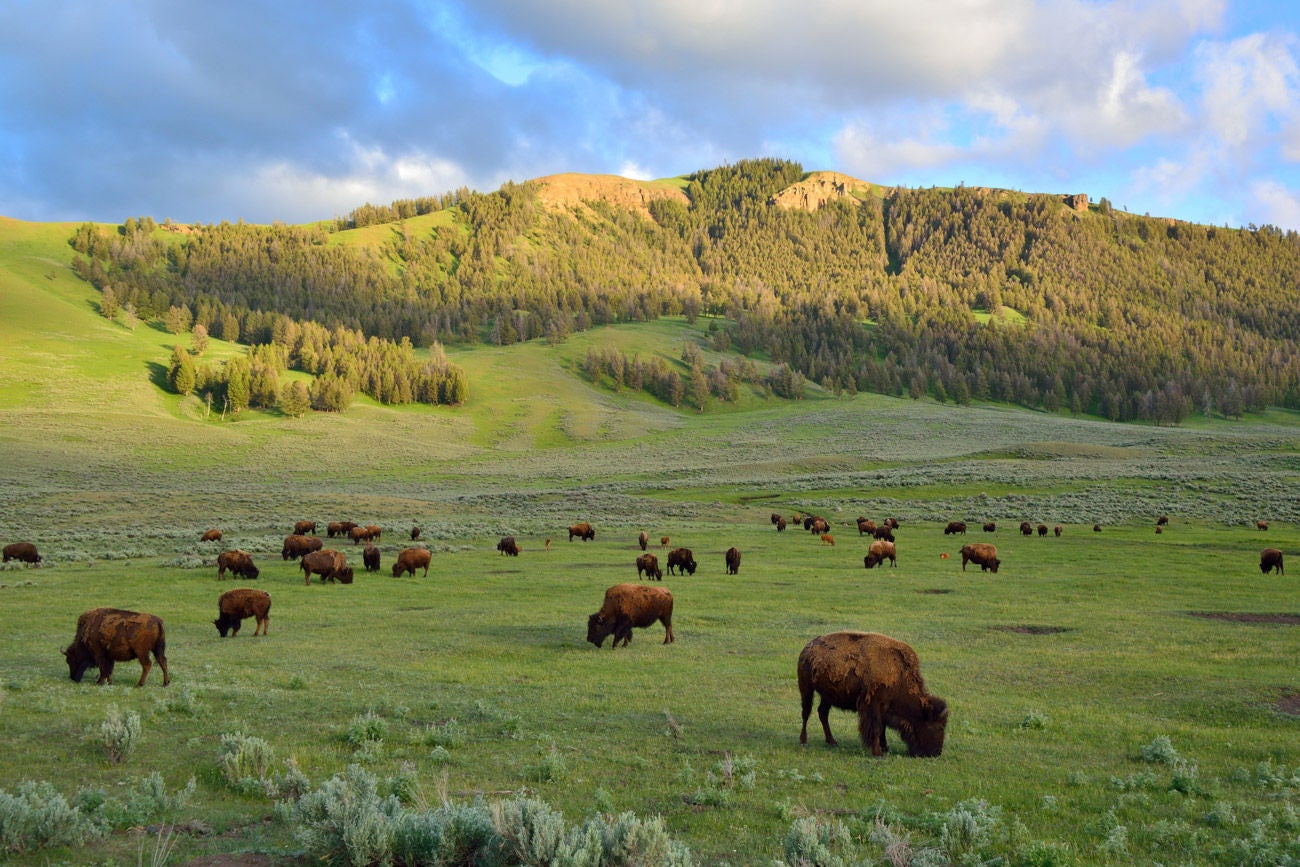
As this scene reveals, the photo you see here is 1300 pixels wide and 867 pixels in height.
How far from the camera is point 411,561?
33281mm

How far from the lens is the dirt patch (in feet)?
74.8

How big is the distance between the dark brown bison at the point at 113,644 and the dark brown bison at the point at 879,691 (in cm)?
1189

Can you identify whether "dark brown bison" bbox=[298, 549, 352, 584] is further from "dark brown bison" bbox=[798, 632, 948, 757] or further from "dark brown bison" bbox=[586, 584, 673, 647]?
"dark brown bison" bbox=[798, 632, 948, 757]

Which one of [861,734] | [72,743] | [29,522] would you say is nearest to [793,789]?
[861,734]

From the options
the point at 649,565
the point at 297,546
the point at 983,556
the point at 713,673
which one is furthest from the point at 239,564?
the point at 983,556

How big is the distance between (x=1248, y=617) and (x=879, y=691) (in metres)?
20.0

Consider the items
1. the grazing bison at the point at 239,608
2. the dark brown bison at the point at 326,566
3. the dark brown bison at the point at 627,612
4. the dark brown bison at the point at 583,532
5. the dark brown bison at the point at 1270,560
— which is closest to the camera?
the dark brown bison at the point at 627,612

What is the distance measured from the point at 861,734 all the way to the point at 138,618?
13088mm

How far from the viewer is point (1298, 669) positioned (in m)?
16.4

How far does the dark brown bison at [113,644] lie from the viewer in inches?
552

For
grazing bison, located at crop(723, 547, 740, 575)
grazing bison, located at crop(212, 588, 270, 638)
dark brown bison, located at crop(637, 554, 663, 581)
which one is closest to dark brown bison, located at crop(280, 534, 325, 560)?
dark brown bison, located at crop(637, 554, 663, 581)

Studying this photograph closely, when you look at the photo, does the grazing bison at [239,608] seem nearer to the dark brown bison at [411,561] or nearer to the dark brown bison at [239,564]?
the dark brown bison at [239,564]

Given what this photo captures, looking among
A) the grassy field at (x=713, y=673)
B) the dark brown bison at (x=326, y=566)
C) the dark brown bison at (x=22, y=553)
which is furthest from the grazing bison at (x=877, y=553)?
the dark brown bison at (x=22, y=553)

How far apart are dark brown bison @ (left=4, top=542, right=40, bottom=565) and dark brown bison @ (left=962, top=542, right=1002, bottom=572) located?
4224 cm
